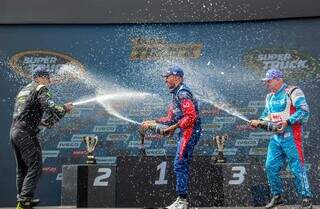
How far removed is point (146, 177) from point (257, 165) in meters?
1.88

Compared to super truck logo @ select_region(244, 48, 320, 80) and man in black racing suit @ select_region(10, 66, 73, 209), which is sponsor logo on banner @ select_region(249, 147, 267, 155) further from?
man in black racing suit @ select_region(10, 66, 73, 209)

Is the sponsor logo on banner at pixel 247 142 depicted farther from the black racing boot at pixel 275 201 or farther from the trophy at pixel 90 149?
the black racing boot at pixel 275 201

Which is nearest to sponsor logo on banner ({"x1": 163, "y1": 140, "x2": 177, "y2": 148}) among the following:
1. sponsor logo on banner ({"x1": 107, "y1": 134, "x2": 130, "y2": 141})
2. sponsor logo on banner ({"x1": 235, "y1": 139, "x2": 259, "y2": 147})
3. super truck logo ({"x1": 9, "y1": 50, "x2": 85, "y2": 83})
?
sponsor logo on banner ({"x1": 107, "y1": 134, "x2": 130, "y2": 141})

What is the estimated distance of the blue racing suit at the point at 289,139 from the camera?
25.1ft

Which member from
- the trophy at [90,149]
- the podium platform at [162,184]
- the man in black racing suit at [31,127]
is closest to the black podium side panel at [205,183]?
the podium platform at [162,184]

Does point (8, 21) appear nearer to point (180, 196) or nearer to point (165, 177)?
point (165, 177)

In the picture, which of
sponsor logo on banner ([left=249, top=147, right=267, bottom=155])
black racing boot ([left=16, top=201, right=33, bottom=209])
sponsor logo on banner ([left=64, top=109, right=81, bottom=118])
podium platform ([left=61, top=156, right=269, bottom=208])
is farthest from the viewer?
sponsor logo on banner ([left=64, top=109, right=81, bottom=118])

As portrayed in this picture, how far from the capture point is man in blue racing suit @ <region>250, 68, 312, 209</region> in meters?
7.65

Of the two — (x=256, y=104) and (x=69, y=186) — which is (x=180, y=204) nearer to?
(x=69, y=186)

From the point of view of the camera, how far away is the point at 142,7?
12312 mm

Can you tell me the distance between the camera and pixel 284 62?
1203 centimetres

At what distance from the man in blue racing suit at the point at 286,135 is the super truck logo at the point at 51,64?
5.49 m

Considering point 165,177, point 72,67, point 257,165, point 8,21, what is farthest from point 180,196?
point 8,21

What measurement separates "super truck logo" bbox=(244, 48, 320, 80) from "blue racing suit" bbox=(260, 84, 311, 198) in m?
4.05
